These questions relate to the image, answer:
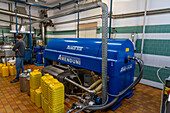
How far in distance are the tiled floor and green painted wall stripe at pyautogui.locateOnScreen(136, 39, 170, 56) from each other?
1246 millimetres

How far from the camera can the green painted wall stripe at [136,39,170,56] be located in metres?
3.66

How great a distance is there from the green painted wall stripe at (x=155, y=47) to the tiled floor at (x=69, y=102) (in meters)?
1.25

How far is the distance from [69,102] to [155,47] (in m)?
3.30

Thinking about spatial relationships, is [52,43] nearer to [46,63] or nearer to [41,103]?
[46,63]

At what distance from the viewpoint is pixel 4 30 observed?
7.08m

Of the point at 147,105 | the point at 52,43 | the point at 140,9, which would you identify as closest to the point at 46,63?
the point at 52,43

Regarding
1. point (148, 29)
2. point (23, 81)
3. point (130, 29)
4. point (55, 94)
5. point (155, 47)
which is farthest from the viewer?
point (130, 29)

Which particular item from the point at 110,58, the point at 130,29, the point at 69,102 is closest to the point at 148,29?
the point at 130,29

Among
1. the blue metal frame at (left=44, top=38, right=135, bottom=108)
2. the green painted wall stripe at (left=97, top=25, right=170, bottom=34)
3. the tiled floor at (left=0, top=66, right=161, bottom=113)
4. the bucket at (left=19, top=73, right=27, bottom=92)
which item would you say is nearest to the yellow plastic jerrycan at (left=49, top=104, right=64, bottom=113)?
the tiled floor at (left=0, top=66, right=161, bottom=113)

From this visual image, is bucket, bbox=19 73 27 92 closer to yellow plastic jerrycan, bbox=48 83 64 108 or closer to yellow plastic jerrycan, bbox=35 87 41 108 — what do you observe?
yellow plastic jerrycan, bbox=35 87 41 108

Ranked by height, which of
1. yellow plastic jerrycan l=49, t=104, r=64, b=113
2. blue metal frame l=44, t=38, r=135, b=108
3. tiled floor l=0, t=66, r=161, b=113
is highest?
blue metal frame l=44, t=38, r=135, b=108

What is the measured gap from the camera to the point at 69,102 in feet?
9.43

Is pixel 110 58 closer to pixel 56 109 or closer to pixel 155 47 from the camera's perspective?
pixel 56 109

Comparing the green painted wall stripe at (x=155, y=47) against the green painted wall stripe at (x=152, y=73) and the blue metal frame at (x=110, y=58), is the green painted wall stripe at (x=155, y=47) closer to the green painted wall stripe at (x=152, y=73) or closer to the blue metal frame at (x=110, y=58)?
the green painted wall stripe at (x=152, y=73)
